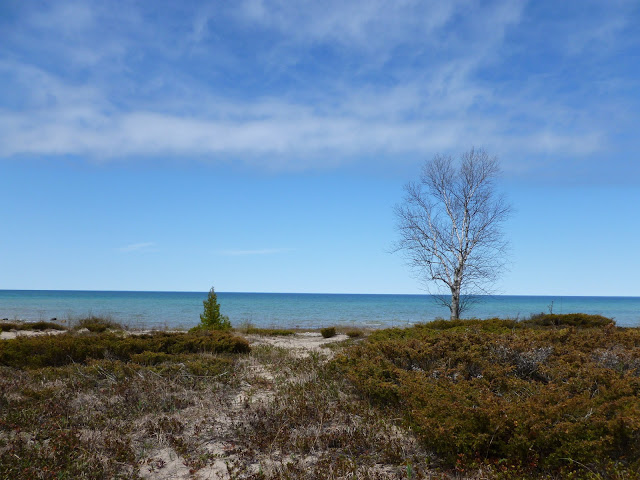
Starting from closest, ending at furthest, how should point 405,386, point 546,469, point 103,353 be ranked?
1. point 546,469
2. point 405,386
3. point 103,353

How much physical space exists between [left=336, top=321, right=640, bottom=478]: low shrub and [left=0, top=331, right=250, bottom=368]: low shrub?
15.3 feet

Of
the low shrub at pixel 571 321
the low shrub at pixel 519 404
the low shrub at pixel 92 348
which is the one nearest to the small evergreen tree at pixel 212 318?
the low shrub at pixel 92 348

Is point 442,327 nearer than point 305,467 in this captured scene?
No

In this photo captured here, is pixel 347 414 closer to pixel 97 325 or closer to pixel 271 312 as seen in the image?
pixel 97 325

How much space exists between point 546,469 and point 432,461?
46.4 inches

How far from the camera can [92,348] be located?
10.3m

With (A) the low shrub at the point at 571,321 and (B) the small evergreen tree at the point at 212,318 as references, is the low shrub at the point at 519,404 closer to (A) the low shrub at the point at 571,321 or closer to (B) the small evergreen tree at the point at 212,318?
(A) the low shrub at the point at 571,321

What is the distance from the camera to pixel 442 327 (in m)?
15.3

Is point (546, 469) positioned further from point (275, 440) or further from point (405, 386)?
point (275, 440)

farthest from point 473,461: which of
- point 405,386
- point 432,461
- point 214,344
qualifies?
point 214,344

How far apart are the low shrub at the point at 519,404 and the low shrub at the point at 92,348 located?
15.3ft

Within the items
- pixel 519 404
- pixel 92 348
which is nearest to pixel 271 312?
pixel 92 348

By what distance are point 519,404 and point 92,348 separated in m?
9.44

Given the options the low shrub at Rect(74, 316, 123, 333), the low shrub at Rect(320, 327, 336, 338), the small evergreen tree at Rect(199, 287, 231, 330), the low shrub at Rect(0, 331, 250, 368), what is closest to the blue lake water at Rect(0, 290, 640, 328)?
the low shrub at Rect(74, 316, 123, 333)
